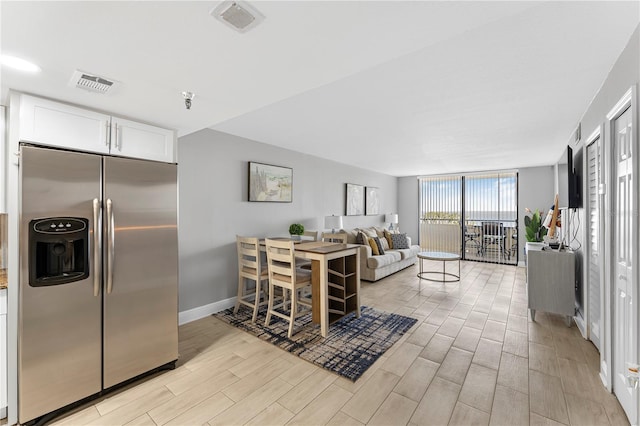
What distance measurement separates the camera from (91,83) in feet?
5.70

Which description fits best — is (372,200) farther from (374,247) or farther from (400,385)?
(400,385)

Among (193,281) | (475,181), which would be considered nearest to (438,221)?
(475,181)

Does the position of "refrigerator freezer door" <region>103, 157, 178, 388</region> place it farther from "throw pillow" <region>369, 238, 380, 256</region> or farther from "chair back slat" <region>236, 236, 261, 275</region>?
"throw pillow" <region>369, 238, 380, 256</region>

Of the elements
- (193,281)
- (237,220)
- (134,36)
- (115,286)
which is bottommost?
(193,281)

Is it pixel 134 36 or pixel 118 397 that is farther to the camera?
pixel 118 397

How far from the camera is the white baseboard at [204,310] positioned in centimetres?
337

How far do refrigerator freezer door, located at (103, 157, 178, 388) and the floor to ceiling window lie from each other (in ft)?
24.2

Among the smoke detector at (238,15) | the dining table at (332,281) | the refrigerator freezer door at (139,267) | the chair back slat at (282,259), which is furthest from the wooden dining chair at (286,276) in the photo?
the smoke detector at (238,15)

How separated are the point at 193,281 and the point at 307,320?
5.01 ft

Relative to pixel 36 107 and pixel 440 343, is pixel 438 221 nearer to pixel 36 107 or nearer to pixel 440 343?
pixel 440 343

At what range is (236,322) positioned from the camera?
341cm

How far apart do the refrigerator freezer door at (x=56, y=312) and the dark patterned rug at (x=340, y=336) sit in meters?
1.55

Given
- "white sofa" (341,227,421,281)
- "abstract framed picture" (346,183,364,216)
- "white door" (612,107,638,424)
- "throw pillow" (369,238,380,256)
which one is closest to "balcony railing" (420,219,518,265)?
"white sofa" (341,227,421,281)

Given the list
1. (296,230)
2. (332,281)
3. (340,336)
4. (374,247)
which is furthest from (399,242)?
(340,336)
